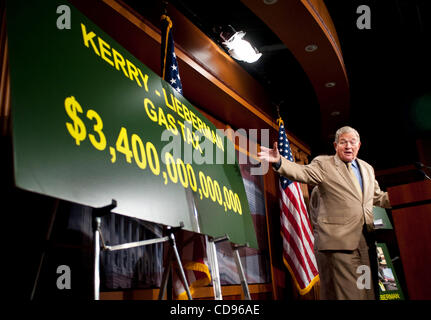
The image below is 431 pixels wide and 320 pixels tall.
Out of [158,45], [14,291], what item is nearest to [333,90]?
[158,45]

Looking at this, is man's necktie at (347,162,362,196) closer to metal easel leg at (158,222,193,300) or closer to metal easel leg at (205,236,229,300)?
metal easel leg at (205,236,229,300)

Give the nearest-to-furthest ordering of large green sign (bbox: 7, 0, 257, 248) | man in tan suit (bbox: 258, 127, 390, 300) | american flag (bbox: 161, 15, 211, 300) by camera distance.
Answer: large green sign (bbox: 7, 0, 257, 248)
american flag (bbox: 161, 15, 211, 300)
man in tan suit (bbox: 258, 127, 390, 300)

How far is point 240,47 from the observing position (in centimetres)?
343

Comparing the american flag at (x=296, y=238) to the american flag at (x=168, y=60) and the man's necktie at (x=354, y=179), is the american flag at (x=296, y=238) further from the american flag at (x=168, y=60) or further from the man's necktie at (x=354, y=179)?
the american flag at (x=168, y=60)

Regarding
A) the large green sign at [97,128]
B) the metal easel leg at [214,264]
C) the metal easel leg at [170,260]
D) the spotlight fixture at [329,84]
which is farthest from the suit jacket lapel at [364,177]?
the spotlight fixture at [329,84]

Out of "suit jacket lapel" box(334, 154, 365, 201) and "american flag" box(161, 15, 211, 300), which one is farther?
"suit jacket lapel" box(334, 154, 365, 201)

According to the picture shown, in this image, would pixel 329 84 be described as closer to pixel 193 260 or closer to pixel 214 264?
pixel 193 260

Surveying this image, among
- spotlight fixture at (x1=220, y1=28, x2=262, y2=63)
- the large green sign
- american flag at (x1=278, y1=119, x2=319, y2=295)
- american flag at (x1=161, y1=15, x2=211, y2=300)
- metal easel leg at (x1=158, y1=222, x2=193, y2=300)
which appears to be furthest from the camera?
american flag at (x1=278, y1=119, x2=319, y2=295)

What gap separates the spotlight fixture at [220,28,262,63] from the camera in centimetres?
336

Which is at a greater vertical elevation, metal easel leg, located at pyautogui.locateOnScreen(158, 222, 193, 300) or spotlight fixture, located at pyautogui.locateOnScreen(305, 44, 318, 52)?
spotlight fixture, located at pyautogui.locateOnScreen(305, 44, 318, 52)

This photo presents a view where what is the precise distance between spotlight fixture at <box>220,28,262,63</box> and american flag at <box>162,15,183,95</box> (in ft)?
A: 3.40

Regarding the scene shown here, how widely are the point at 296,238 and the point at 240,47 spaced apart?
2202 millimetres

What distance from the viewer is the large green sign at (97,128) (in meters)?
0.92

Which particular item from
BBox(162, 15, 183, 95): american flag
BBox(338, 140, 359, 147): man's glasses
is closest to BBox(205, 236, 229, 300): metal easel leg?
BBox(162, 15, 183, 95): american flag
